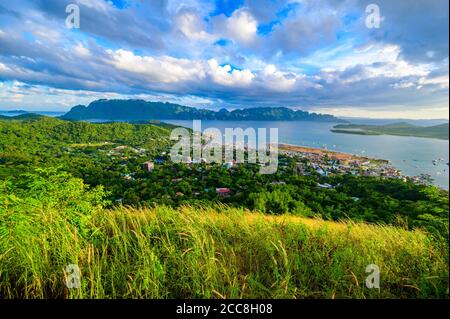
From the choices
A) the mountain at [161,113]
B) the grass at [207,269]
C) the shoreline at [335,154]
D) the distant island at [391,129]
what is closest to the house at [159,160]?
the shoreline at [335,154]

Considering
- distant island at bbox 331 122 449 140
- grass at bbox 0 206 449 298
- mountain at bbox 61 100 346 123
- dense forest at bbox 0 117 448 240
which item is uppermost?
mountain at bbox 61 100 346 123

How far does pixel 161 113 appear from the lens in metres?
140

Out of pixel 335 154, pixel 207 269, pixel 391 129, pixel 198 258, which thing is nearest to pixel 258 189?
pixel 198 258

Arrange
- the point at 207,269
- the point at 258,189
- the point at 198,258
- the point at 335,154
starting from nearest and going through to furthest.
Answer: the point at 207,269
the point at 198,258
the point at 258,189
the point at 335,154

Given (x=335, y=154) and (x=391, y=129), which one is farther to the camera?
(x=335, y=154)

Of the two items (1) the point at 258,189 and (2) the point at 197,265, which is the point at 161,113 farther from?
(2) the point at 197,265

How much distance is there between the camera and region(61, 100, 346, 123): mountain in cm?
11900

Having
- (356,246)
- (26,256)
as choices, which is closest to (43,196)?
(26,256)

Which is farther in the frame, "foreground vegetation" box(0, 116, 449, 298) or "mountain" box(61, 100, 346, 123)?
"mountain" box(61, 100, 346, 123)

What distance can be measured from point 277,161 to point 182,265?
43.1 m

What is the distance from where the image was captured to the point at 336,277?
2.23 meters

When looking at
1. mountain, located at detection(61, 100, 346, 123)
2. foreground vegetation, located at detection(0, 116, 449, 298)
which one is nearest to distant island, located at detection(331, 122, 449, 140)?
foreground vegetation, located at detection(0, 116, 449, 298)

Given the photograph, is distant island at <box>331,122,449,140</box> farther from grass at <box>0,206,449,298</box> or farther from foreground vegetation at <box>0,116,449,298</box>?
grass at <box>0,206,449,298</box>

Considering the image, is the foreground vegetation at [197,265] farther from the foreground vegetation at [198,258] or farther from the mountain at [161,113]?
the mountain at [161,113]
